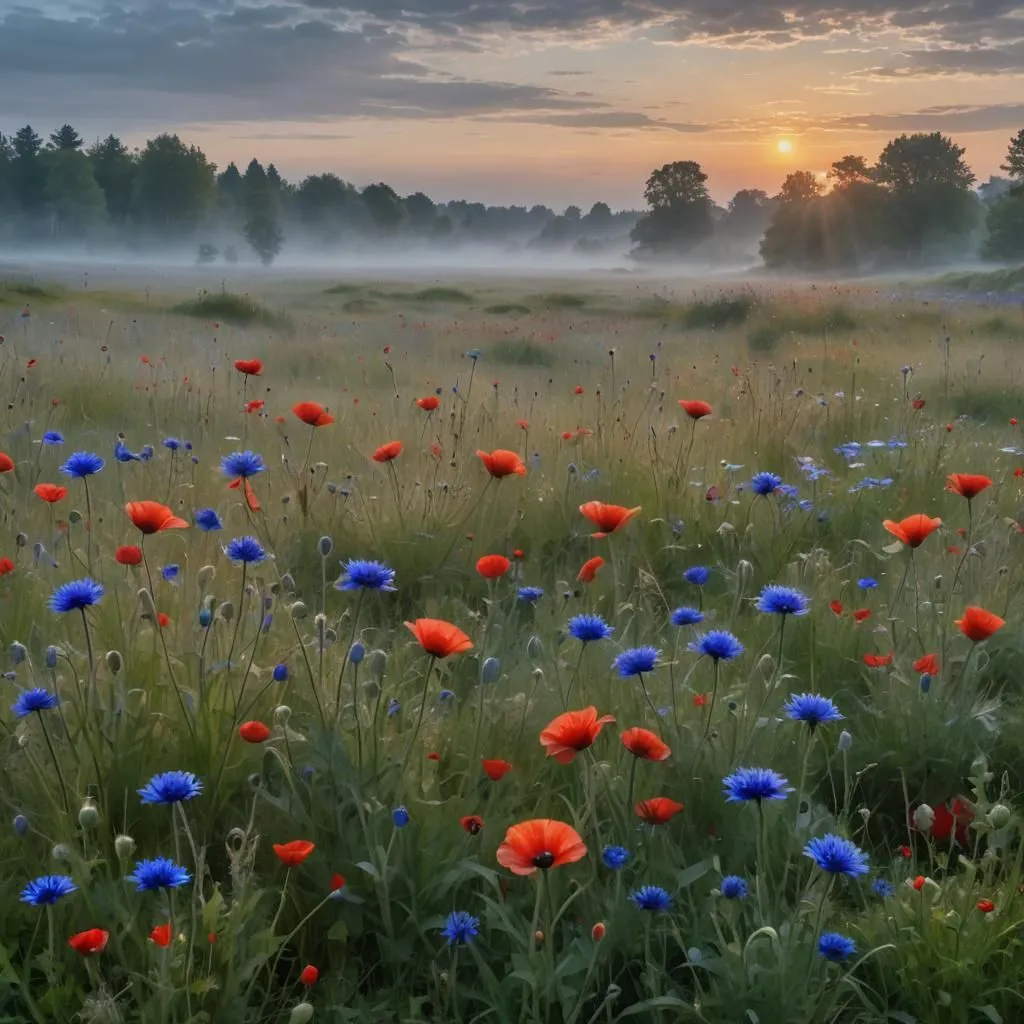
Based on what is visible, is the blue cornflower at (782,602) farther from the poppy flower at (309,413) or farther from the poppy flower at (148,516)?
the poppy flower at (309,413)

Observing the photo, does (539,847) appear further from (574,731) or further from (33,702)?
(33,702)

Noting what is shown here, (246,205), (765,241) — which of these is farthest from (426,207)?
(765,241)

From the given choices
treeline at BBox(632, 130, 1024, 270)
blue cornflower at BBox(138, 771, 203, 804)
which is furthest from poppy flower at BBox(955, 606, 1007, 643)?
treeline at BBox(632, 130, 1024, 270)

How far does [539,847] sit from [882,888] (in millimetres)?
837

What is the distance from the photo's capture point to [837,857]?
1560mm

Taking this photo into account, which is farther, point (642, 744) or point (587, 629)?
point (587, 629)

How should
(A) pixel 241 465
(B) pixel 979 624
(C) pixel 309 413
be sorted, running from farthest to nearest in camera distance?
(C) pixel 309 413
(A) pixel 241 465
(B) pixel 979 624

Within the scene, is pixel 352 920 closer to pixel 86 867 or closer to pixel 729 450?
pixel 86 867

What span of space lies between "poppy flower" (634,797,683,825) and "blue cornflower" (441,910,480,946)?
38cm

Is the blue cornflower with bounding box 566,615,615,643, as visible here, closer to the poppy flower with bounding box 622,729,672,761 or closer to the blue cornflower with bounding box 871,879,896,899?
the poppy flower with bounding box 622,729,672,761

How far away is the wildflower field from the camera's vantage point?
1.67 metres

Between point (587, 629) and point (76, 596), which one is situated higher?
point (76, 596)

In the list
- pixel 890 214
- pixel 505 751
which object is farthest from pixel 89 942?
pixel 890 214

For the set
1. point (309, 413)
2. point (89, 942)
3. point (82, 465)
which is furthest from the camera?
point (309, 413)
